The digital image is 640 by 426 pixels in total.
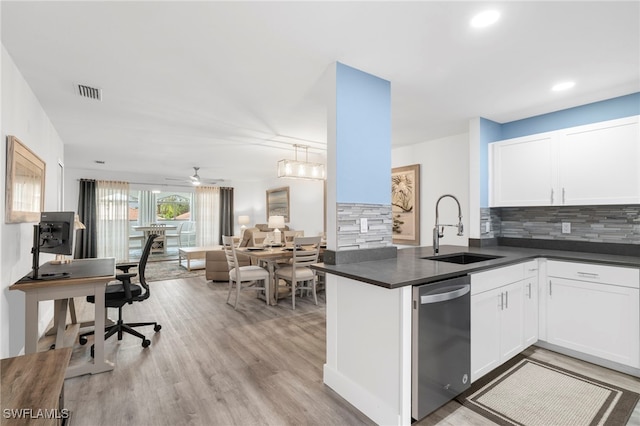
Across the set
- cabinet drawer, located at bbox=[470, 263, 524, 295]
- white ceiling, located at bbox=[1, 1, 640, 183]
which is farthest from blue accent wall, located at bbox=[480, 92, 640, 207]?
cabinet drawer, located at bbox=[470, 263, 524, 295]

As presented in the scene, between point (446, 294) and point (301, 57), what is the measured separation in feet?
6.20

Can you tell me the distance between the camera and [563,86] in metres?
2.58

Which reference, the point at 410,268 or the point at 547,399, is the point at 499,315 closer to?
the point at 547,399

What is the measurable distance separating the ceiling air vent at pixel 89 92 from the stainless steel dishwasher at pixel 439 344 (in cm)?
318

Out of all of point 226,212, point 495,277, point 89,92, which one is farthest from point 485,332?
point 226,212

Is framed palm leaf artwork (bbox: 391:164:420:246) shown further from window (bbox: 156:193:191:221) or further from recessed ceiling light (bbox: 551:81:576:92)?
window (bbox: 156:193:191:221)

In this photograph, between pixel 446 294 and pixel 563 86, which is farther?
pixel 563 86

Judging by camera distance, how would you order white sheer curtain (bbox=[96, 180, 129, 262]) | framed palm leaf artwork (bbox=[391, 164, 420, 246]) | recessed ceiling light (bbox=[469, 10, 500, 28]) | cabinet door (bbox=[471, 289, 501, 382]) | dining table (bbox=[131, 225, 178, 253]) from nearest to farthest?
recessed ceiling light (bbox=[469, 10, 500, 28]) → cabinet door (bbox=[471, 289, 501, 382]) → framed palm leaf artwork (bbox=[391, 164, 420, 246]) → white sheer curtain (bbox=[96, 180, 129, 262]) → dining table (bbox=[131, 225, 178, 253])

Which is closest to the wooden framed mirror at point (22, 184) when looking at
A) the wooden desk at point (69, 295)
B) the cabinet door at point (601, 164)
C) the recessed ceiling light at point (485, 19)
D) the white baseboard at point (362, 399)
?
the wooden desk at point (69, 295)

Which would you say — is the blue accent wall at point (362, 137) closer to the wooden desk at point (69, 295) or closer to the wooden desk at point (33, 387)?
the wooden desk at point (33, 387)

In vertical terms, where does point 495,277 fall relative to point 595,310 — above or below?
above

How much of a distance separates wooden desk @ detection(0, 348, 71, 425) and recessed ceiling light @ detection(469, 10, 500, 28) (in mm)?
2679

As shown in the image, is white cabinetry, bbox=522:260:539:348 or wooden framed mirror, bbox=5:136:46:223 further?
white cabinetry, bbox=522:260:539:348

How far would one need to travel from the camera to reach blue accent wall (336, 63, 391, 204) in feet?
7.18
